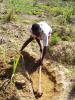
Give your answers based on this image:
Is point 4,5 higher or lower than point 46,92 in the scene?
higher

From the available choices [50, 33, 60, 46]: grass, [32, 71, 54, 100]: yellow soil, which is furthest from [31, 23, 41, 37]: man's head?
[50, 33, 60, 46]: grass

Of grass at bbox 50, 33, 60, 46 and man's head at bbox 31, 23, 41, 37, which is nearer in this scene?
man's head at bbox 31, 23, 41, 37

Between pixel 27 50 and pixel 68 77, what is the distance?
46.5 inches

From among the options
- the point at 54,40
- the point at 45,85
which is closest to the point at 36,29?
the point at 45,85

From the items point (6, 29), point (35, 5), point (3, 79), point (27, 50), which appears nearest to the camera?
point (3, 79)

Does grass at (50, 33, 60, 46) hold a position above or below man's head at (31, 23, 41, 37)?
below

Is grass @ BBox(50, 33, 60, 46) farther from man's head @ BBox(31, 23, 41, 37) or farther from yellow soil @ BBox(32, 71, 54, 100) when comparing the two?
man's head @ BBox(31, 23, 41, 37)

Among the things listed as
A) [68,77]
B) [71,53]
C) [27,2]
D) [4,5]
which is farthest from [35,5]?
[68,77]

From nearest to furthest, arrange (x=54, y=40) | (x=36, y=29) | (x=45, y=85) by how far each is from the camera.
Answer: (x=36, y=29) < (x=45, y=85) < (x=54, y=40)

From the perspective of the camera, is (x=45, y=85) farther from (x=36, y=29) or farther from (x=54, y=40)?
(x=54, y=40)

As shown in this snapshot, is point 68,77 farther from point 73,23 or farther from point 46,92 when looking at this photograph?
point 73,23

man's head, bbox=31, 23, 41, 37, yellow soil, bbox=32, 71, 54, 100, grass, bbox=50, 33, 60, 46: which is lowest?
yellow soil, bbox=32, 71, 54, 100

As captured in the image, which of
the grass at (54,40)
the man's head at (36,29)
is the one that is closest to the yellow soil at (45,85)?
the man's head at (36,29)

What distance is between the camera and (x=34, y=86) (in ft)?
22.7
